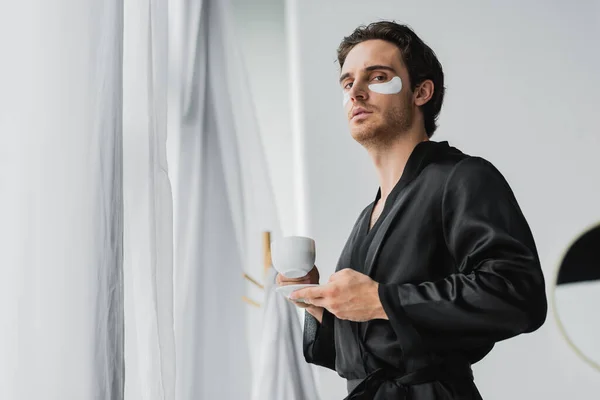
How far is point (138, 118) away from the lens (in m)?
1.01

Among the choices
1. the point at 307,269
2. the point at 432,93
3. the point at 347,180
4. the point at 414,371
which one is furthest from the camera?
the point at 347,180

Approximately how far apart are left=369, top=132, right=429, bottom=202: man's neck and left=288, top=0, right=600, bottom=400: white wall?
1003 millimetres

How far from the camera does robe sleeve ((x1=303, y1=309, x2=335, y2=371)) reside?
1.10m

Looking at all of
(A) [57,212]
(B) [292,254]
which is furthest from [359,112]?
(A) [57,212]

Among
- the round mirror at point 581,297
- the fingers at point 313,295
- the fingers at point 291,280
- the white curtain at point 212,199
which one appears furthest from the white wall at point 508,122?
the fingers at point 313,295

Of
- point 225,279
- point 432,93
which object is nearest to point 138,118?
point 432,93

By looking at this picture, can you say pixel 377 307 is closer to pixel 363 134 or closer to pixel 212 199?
pixel 363 134

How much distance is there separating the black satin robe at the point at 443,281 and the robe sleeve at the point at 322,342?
9 cm

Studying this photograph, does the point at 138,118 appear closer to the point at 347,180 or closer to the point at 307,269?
the point at 307,269

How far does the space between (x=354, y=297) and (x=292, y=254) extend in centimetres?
15

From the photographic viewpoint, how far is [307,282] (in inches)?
41.7

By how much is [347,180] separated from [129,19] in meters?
1.21

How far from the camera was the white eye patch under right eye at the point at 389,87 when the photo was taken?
3.47ft

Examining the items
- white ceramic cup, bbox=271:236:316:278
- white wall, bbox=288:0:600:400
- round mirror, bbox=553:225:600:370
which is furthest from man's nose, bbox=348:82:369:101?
round mirror, bbox=553:225:600:370
